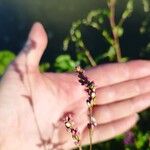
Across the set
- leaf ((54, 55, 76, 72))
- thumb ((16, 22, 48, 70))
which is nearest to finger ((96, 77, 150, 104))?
thumb ((16, 22, 48, 70))

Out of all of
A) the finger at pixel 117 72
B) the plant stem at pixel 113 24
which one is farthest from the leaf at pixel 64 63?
the finger at pixel 117 72

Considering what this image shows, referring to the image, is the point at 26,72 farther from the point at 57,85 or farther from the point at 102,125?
the point at 102,125

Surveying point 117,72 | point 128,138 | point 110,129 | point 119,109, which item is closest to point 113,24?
point 117,72

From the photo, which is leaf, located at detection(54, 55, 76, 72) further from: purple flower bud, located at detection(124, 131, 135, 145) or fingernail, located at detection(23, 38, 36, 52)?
fingernail, located at detection(23, 38, 36, 52)

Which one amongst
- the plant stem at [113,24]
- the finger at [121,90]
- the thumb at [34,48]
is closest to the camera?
the thumb at [34,48]

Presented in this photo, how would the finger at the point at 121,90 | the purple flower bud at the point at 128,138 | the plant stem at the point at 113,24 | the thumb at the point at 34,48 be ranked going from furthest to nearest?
the purple flower bud at the point at 128,138, the finger at the point at 121,90, the plant stem at the point at 113,24, the thumb at the point at 34,48

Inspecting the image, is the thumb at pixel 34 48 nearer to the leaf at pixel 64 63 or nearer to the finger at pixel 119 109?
the finger at pixel 119 109

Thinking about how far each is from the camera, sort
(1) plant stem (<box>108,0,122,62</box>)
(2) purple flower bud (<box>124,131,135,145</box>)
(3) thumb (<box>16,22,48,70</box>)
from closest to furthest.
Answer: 1. (3) thumb (<box>16,22,48,70</box>)
2. (1) plant stem (<box>108,0,122,62</box>)
3. (2) purple flower bud (<box>124,131,135,145</box>)

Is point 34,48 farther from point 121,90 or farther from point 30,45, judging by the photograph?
point 121,90
